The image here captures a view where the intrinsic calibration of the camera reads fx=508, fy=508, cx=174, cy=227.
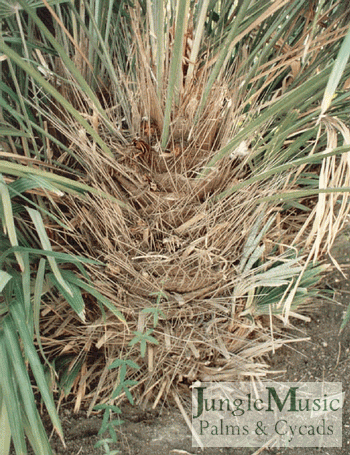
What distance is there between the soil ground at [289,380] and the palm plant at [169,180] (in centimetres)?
6

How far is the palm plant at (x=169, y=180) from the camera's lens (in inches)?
37.7

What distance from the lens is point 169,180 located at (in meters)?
0.99

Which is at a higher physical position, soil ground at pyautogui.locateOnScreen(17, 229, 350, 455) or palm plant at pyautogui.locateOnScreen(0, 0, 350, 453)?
palm plant at pyautogui.locateOnScreen(0, 0, 350, 453)

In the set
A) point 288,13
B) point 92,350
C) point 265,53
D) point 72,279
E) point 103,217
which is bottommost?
point 92,350

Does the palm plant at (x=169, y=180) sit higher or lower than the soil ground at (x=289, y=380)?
higher

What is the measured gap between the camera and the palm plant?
957 millimetres

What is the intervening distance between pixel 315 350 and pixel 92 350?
562 mm

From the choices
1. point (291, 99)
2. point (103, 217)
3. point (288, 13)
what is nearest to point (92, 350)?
point (103, 217)

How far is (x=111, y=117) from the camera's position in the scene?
3.46ft

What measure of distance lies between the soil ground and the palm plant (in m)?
0.06

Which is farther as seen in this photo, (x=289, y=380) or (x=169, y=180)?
(x=289, y=380)

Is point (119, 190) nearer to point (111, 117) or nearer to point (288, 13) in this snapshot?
point (111, 117)

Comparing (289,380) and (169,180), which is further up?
(169,180)

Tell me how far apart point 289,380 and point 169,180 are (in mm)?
605
